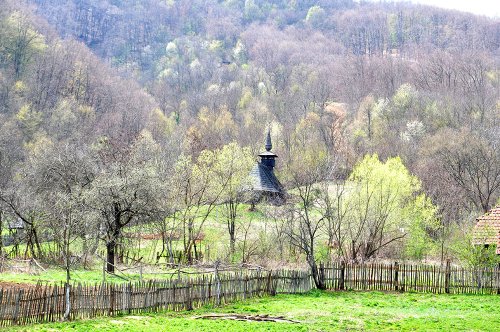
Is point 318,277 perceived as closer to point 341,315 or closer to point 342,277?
point 342,277

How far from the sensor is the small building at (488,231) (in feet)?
135

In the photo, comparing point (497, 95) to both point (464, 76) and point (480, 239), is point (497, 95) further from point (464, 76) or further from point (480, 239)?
point (480, 239)

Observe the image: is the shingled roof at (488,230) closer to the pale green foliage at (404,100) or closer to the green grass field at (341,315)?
the green grass field at (341,315)

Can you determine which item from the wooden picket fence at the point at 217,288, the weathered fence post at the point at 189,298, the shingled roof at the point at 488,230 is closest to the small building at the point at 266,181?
the shingled roof at the point at 488,230

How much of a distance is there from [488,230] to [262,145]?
179ft

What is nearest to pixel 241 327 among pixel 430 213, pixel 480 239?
pixel 480 239

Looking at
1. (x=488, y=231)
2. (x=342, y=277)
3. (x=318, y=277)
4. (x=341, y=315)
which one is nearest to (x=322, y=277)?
(x=318, y=277)

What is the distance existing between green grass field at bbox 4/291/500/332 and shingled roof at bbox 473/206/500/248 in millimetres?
4996

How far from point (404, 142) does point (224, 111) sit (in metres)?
44.3

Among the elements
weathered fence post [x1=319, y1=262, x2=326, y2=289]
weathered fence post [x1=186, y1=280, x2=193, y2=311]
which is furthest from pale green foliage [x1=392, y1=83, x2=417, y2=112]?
weathered fence post [x1=186, y1=280, x2=193, y2=311]

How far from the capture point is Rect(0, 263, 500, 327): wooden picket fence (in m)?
25.5

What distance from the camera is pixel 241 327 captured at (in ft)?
85.0

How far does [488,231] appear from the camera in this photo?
41531 mm

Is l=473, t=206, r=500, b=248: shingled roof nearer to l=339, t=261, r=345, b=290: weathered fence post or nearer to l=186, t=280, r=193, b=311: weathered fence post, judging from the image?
l=339, t=261, r=345, b=290: weathered fence post
